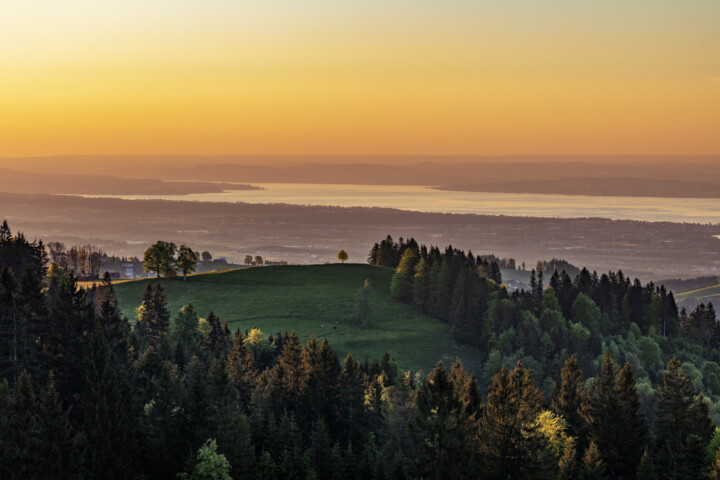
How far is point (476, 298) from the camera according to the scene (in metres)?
185

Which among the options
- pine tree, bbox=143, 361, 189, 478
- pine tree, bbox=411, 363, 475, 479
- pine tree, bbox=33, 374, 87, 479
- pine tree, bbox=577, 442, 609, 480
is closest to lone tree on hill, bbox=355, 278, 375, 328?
pine tree, bbox=577, 442, 609, 480

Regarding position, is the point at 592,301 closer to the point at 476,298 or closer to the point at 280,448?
the point at 476,298

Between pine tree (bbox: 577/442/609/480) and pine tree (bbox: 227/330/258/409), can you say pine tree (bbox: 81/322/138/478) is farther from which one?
pine tree (bbox: 577/442/609/480)

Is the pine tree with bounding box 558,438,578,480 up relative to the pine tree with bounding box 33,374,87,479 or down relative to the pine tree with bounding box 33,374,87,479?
down

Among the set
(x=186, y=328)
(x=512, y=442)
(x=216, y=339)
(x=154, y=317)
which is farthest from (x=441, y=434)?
(x=154, y=317)

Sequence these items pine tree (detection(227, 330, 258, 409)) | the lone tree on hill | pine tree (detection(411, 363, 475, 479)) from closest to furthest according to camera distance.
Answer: pine tree (detection(411, 363, 475, 479))
pine tree (detection(227, 330, 258, 409))
the lone tree on hill

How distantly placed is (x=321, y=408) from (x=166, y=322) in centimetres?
5604

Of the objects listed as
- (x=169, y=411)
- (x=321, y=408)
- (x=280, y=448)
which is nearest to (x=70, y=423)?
(x=169, y=411)

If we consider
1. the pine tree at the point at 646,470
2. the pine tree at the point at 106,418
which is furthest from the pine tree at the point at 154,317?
the pine tree at the point at 646,470

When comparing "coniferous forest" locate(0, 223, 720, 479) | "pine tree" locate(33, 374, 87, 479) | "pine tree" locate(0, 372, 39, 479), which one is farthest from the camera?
"coniferous forest" locate(0, 223, 720, 479)

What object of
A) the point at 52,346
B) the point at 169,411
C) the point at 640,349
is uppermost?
the point at 52,346

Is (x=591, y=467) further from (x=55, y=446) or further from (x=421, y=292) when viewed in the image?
(x=421, y=292)

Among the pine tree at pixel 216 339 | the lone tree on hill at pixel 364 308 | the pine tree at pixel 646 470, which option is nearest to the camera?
the pine tree at pixel 646 470

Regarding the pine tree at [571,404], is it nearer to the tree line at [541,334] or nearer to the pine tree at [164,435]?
the pine tree at [164,435]
